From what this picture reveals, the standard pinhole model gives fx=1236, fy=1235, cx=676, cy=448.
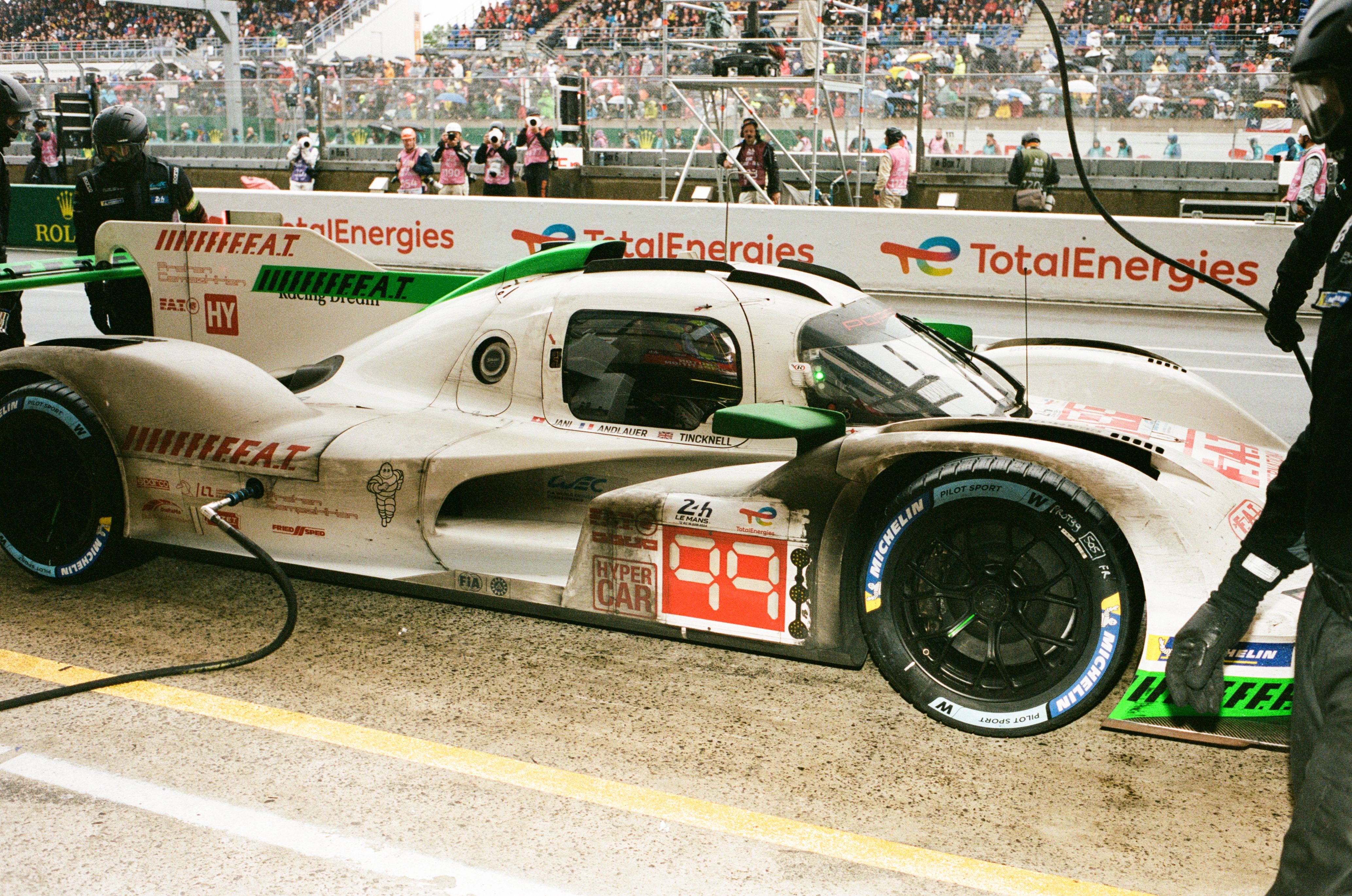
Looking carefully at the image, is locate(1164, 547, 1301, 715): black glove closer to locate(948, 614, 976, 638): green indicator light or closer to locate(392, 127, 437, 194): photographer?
locate(948, 614, 976, 638): green indicator light

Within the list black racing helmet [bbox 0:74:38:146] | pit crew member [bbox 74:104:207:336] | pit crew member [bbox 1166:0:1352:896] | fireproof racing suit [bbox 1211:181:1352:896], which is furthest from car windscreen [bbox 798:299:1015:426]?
black racing helmet [bbox 0:74:38:146]

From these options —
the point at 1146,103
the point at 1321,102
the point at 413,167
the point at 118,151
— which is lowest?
the point at 1321,102

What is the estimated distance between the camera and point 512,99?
22703 mm

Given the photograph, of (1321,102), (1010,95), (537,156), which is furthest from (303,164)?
(1321,102)

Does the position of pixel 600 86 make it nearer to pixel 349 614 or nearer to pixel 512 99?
pixel 512 99

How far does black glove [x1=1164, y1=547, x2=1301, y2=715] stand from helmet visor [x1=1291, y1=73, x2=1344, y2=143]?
815 millimetres

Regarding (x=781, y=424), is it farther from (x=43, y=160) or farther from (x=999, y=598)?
(x=43, y=160)

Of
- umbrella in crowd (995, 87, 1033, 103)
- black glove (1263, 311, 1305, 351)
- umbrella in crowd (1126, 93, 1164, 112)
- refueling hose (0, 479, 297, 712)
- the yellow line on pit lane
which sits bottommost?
Answer: the yellow line on pit lane

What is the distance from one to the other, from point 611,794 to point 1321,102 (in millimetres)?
2341

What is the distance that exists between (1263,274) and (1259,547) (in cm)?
1133

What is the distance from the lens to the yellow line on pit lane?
2947 millimetres

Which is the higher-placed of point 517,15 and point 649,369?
point 517,15

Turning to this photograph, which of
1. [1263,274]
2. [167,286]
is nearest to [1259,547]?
[167,286]

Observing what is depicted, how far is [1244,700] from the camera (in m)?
3.10
